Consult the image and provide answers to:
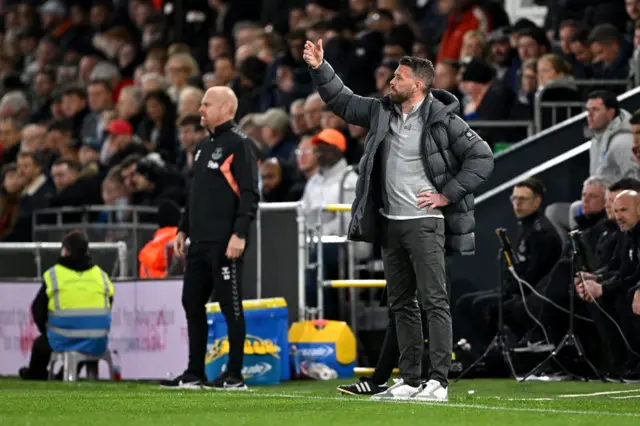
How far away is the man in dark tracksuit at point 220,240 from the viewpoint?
12.4 metres

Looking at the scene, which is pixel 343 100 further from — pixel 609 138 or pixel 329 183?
pixel 329 183

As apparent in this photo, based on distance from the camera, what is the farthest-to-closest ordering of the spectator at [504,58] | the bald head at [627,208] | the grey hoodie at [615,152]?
1. the spectator at [504,58]
2. the grey hoodie at [615,152]
3. the bald head at [627,208]

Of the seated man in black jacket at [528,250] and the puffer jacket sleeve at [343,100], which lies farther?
the seated man in black jacket at [528,250]

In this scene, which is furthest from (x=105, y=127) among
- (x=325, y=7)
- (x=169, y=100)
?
(x=325, y=7)

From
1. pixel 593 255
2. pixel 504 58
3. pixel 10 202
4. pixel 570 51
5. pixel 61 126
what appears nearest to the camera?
pixel 593 255

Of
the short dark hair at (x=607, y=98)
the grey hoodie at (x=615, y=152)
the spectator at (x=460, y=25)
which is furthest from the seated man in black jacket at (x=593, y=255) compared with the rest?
the spectator at (x=460, y=25)

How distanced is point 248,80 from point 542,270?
8.04 meters

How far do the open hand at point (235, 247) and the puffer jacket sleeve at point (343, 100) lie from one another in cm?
208

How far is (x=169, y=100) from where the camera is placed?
2169 cm

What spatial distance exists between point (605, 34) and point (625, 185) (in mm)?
3548

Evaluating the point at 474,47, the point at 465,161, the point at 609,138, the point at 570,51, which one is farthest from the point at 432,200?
the point at 474,47

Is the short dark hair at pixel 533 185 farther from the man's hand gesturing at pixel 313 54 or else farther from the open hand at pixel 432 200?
the man's hand gesturing at pixel 313 54

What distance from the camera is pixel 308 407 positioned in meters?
9.65

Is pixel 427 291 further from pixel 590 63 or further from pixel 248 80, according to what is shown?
pixel 248 80
